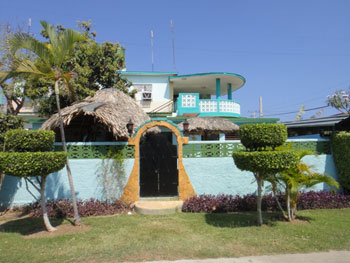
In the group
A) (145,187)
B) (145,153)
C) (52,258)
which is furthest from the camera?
(145,153)

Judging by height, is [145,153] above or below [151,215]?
above

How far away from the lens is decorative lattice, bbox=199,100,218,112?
15688mm

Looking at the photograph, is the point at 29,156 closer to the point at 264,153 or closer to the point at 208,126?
the point at 264,153

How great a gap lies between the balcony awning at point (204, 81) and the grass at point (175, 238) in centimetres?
1089

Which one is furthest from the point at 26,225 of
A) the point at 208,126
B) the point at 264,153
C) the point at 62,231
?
the point at 208,126

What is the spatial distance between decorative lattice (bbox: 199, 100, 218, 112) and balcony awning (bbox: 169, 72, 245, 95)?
1.69 meters

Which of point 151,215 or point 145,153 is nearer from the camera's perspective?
point 151,215

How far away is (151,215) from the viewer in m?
6.94

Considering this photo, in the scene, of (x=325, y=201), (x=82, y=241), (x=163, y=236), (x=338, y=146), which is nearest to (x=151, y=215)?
(x=163, y=236)

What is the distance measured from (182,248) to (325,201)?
5.12 metres

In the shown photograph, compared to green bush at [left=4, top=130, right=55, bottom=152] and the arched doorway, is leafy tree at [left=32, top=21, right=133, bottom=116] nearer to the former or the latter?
the arched doorway

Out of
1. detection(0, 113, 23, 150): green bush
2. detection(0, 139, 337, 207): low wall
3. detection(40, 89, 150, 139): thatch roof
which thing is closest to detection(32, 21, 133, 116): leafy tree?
detection(40, 89, 150, 139): thatch roof

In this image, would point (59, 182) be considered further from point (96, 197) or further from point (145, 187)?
point (145, 187)

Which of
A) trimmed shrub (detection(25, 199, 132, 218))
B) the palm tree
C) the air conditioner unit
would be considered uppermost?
the air conditioner unit
